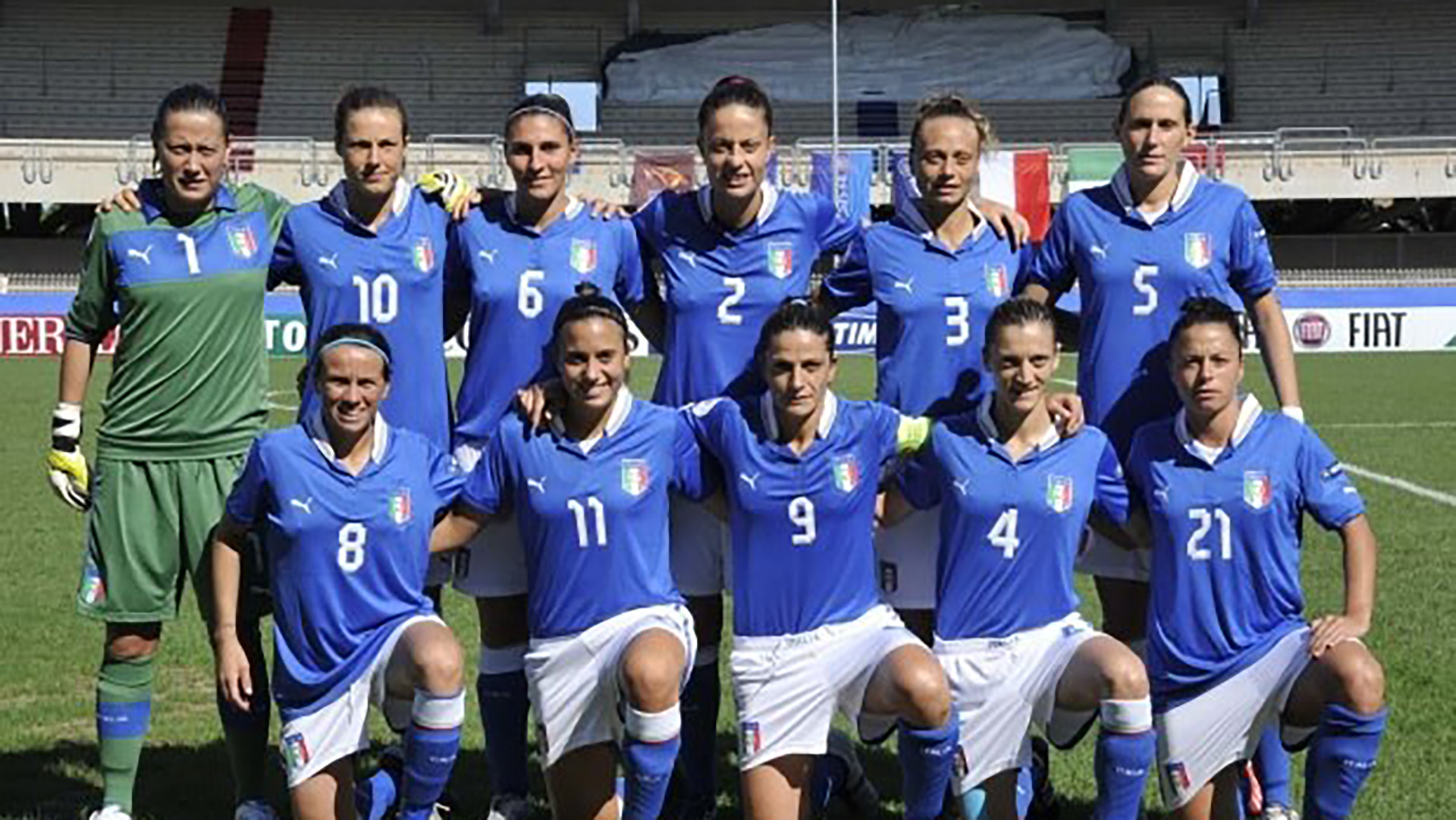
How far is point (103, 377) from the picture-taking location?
18.5 m

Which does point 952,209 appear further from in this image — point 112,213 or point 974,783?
point 112,213

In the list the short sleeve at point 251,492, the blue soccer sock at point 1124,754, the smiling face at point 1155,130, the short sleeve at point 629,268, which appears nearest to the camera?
the blue soccer sock at point 1124,754

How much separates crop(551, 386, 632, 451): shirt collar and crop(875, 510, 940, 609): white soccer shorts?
2.39 ft

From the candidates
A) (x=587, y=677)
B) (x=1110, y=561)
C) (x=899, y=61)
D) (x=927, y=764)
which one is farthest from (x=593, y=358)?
(x=899, y=61)

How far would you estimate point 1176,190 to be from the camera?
4328mm

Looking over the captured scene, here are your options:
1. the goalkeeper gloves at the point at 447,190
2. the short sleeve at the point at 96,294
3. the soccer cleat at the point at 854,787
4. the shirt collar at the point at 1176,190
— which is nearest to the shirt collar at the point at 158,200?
the short sleeve at the point at 96,294

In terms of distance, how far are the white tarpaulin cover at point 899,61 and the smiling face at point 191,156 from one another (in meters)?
28.1

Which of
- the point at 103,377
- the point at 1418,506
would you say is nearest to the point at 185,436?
the point at 1418,506

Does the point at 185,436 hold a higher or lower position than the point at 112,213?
lower

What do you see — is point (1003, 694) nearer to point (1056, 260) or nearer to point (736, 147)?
point (1056, 260)

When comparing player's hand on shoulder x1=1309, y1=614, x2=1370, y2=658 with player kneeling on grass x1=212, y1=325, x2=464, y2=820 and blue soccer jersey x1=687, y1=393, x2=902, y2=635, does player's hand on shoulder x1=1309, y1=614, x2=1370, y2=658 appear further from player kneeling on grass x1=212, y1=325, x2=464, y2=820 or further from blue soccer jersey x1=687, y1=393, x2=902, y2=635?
player kneeling on grass x1=212, y1=325, x2=464, y2=820

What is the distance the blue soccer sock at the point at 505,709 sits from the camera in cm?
438

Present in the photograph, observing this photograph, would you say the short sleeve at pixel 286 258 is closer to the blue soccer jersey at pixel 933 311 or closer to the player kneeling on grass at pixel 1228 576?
the blue soccer jersey at pixel 933 311

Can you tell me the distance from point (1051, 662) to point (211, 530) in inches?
82.7
